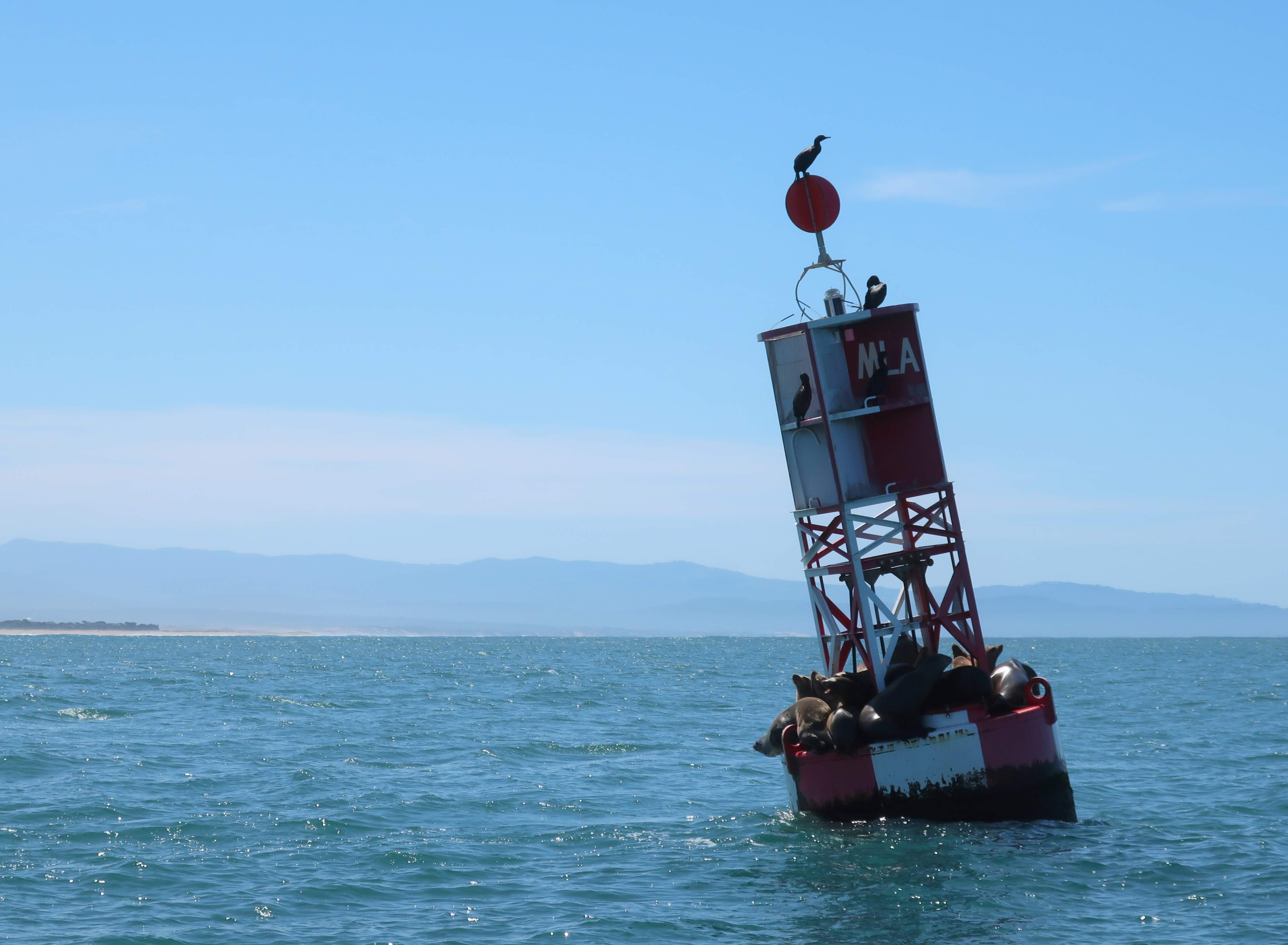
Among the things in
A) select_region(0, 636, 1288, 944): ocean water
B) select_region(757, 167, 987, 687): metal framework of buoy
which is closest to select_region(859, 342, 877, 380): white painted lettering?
select_region(757, 167, 987, 687): metal framework of buoy

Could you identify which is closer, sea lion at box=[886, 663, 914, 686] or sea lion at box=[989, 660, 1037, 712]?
sea lion at box=[989, 660, 1037, 712]

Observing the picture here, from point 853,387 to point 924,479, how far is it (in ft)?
6.53

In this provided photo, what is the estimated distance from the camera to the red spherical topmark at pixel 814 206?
79.5 ft

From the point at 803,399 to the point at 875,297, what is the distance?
84.7 inches

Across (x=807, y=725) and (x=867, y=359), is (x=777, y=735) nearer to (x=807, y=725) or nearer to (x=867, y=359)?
(x=807, y=725)

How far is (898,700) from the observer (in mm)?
21266

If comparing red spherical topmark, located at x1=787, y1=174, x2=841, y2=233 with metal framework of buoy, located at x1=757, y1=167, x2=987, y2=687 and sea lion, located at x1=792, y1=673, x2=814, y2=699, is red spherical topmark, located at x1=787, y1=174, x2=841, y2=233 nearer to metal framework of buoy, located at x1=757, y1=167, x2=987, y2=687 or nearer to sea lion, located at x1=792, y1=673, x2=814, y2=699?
metal framework of buoy, located at x1=757, y1=167, x2=987, y2=687

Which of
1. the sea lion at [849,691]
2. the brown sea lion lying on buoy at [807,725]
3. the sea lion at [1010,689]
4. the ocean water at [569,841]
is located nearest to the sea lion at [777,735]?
the brown sea lion lying on buoy at [807,725]

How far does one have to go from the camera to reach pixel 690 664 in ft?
365

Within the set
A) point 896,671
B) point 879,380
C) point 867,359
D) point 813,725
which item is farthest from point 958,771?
point 867,359

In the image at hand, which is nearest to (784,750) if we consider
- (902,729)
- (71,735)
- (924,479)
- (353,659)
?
(902,729)

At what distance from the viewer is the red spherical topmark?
24219 millimetres

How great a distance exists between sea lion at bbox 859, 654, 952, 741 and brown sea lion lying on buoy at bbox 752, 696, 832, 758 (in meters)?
0.76

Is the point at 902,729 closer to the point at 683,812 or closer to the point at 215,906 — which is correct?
the point at 683,812
